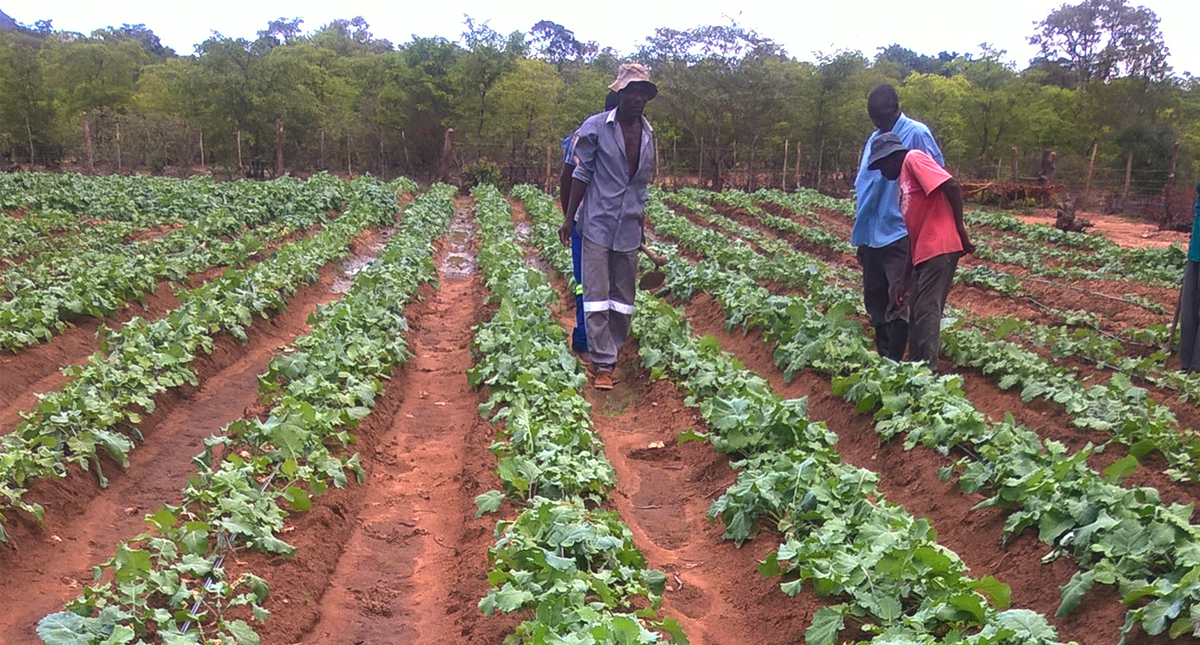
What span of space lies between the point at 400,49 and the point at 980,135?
28002 millimetres

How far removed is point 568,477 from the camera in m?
4.34

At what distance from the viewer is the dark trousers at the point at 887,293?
6.75m

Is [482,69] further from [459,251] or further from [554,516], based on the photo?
[554,516]

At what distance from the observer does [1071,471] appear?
4.08 metres

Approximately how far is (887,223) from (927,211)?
516 millimetres

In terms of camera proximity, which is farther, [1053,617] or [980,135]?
[980,135]

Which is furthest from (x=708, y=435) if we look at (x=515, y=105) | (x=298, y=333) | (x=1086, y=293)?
(x=515, y=105)

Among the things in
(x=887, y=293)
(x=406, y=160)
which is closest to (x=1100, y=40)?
(x=406, y=160)

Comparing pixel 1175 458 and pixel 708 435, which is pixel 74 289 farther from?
pixel 1175 458

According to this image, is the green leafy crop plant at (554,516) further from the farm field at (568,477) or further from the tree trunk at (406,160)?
the tree trunk at (406,160)

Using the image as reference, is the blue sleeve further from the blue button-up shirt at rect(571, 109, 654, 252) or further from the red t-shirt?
the red t-shirt

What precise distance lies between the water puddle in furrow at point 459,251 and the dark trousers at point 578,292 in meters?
5.78

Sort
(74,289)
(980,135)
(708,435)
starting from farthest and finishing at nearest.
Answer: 1. (980,135)
2. (74,289)
3. (708,435)

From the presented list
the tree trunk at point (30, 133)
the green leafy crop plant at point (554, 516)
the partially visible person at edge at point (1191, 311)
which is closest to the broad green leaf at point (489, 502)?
the green leafy crop plant at point (554, 516)
